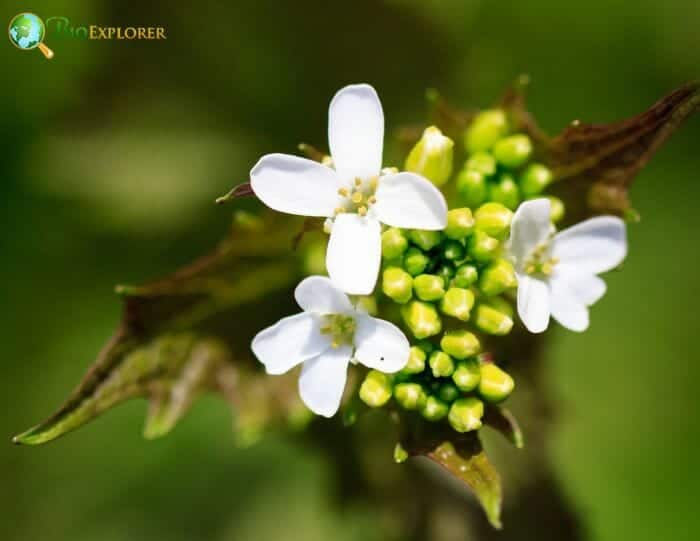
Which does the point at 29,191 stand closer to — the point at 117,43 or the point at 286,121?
the point at 117,43

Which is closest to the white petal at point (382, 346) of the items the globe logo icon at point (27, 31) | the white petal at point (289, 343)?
the white petal at point (289, 343)

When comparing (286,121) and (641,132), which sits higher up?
(641,132)

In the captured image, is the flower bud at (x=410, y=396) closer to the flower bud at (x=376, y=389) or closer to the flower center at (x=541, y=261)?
the flower bud at (x=376, y=389)

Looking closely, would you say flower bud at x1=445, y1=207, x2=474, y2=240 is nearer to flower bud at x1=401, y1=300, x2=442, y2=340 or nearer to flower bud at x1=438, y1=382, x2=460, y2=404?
flower bud at x1=401, y1=300, x2=442, y2=340

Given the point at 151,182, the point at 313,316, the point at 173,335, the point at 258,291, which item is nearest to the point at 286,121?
the point at 151,182

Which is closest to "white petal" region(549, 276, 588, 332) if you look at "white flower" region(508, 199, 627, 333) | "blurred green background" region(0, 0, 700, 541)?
"white flower" region(508, 199, 627, 333)

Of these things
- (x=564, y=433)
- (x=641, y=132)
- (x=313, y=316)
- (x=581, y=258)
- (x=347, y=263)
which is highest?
(x=641, y=132)

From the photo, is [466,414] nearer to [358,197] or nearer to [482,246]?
[482,246]
